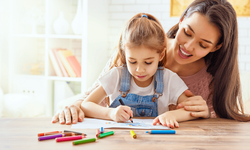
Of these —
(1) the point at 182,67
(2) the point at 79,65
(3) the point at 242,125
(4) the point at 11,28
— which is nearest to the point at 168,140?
(3) the point at 242,125

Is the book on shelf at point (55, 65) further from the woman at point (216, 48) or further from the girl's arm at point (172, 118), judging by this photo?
the girl's arm at point (172, 118)

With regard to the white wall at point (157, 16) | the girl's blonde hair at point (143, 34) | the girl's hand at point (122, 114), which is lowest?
the girl's hand at point (122, 114)

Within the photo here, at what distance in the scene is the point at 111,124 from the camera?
975 millimetres

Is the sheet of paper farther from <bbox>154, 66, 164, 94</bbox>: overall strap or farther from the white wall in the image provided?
the white wall

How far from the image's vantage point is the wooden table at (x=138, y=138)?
0.73 m

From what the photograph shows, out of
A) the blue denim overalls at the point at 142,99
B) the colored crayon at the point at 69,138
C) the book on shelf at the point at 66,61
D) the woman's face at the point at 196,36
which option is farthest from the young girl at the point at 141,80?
the book on shelf at the point at 66,61

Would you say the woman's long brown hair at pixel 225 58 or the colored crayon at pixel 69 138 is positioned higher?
the woman's long brown hair at pixel 225 58

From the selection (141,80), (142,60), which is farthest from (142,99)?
(142,60)

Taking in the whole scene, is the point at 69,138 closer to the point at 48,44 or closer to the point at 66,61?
the point at 66,61

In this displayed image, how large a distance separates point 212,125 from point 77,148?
602 mm

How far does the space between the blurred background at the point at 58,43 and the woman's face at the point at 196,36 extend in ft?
4.43

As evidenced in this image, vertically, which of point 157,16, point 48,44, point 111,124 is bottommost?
point 111,124

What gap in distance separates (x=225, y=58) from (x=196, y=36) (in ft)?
0.80

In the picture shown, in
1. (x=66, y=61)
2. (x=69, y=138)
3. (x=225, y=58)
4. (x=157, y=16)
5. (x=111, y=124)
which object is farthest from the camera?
(x=157, y=16)
